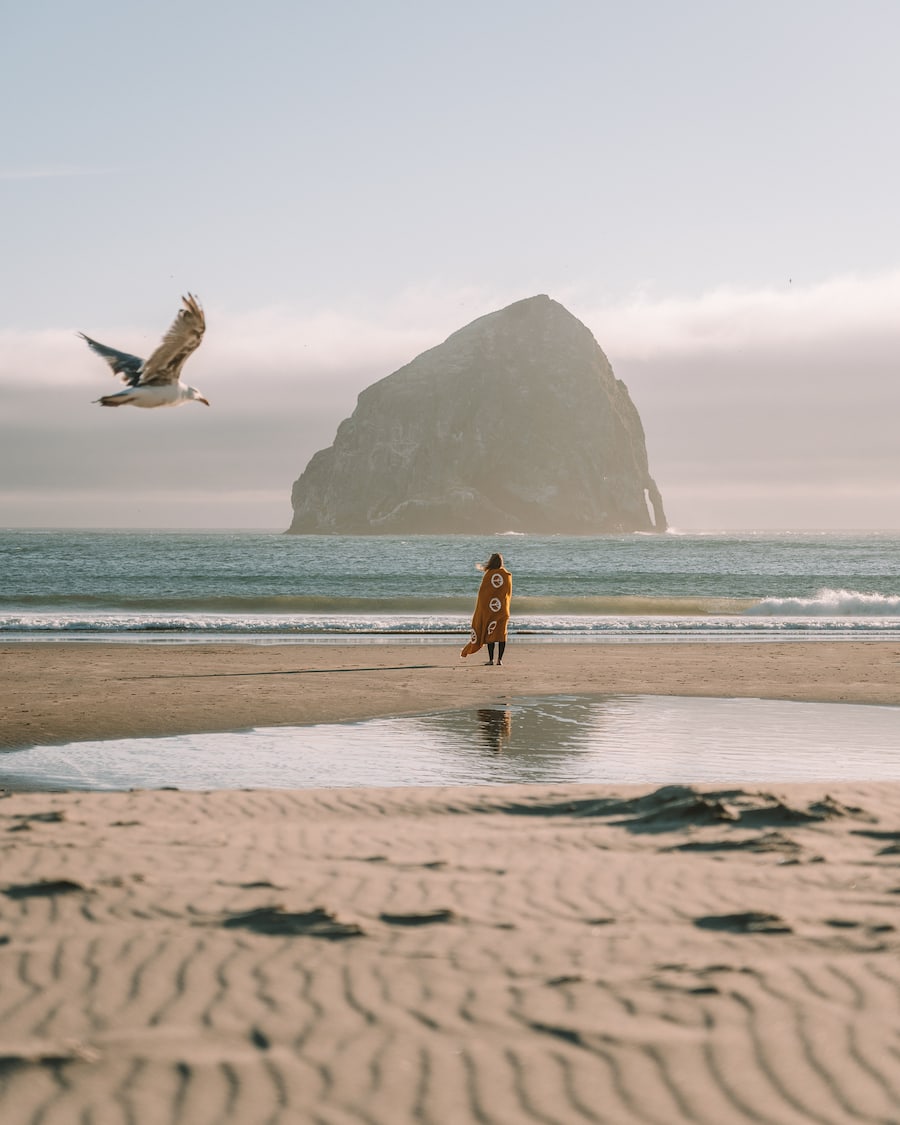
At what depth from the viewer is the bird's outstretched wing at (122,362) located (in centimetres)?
892

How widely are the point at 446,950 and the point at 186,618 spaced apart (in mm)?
24455

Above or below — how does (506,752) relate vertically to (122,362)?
below

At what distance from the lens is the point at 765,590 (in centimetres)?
4656

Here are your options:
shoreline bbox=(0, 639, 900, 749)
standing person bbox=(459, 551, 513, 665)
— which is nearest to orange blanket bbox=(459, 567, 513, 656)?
standing person bbox=(459, 551, 513, 665)

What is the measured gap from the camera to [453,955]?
4.41 metres

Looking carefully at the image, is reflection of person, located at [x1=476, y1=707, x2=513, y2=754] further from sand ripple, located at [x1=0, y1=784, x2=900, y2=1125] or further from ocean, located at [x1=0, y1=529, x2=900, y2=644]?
ocean, located at [x1=0, y1=529, x2=900, y2=644]

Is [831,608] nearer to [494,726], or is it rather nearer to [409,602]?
[409,602]

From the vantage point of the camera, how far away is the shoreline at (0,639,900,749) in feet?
39.7

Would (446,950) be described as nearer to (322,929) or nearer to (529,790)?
(322,929)

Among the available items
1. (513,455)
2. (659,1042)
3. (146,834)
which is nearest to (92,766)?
(146,834)

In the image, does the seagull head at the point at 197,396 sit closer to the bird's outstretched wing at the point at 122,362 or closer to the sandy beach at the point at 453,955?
the bird's outstretched wing at the point at 122,362

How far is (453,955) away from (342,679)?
11323 millimetres

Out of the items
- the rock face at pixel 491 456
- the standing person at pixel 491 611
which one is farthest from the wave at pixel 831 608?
the rock face at pixel 491 456

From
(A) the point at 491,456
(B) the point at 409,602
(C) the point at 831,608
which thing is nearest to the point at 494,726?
(B) the point at 409,602
